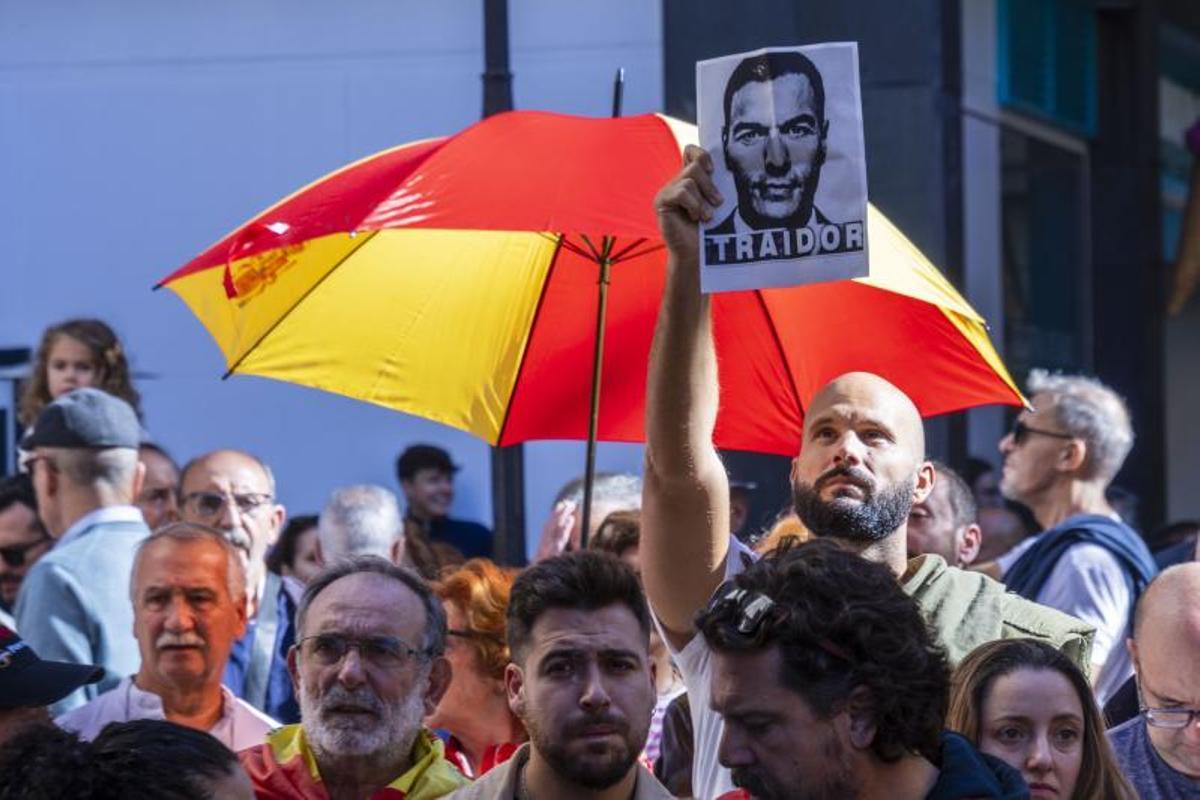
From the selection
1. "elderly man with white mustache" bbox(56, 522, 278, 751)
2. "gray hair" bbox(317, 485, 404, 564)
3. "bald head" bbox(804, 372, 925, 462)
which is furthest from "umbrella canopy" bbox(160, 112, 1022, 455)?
"gray hair" bbox(317, 485, 404, 564)

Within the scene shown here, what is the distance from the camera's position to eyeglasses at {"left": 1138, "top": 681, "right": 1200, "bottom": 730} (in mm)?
5250

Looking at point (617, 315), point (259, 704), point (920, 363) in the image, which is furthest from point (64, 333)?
point (920, 363)

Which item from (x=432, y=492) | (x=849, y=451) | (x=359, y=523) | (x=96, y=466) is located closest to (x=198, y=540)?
(x=96, y=466)

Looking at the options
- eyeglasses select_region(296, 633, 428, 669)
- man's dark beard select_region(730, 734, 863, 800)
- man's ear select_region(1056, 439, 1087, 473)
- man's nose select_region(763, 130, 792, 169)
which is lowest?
eyeglasses select_region(296, 633, 428, 669)

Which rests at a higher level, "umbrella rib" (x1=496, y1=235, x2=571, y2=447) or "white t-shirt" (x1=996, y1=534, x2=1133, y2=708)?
"umbrella rib" (x1=496, y1=235, x2=571, y2=447)

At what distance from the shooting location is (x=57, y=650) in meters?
6.45

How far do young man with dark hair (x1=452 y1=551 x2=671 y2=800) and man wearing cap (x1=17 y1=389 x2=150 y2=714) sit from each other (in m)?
1.77

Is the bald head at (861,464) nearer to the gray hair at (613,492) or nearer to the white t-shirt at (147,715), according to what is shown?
the white t-shirt at (147,715)

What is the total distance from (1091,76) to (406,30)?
4.97 meters

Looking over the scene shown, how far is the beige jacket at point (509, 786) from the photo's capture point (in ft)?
15.5

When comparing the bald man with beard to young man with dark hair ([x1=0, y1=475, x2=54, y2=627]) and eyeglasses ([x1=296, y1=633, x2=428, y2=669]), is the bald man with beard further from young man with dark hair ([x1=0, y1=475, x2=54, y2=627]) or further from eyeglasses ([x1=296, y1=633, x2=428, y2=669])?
young man with dark hair ([x1=0, y1=475, x2=54, y2=627])

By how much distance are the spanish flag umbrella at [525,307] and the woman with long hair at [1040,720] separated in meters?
0.92

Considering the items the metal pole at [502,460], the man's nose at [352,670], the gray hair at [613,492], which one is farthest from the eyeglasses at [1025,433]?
the man's nose at [352,670]

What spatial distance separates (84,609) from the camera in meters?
6.58
